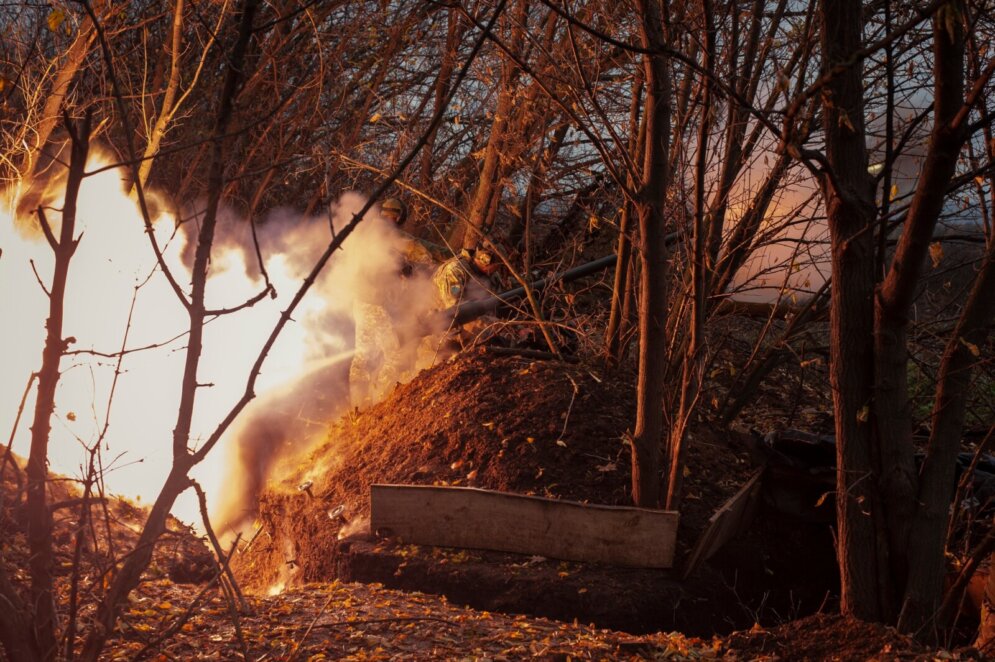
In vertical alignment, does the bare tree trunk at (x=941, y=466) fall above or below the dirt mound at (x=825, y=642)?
above

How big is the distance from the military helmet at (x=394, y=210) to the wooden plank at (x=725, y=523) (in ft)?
19.7

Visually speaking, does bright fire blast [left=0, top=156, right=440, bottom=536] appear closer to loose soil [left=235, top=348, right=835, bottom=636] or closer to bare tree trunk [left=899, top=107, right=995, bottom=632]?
loose soil [left=235, top=348, right=835, bottom=636]

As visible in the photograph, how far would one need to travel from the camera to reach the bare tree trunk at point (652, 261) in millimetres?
5586

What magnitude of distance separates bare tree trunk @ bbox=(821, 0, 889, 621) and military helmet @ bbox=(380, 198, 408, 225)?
7.40m

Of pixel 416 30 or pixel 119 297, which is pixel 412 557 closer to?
pixel 119 297

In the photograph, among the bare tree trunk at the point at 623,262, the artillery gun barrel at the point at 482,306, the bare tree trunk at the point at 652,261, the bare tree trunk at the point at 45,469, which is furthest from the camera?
the artillery gun barrel at the point at 482,306

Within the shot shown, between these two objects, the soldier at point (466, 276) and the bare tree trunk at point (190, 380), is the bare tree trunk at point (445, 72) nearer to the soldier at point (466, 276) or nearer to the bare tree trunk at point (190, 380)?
the soldier at point (466, 276)

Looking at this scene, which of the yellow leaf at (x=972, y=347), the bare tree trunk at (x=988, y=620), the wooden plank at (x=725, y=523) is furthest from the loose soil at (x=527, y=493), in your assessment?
the yellow leaf at (x=972, y=347)

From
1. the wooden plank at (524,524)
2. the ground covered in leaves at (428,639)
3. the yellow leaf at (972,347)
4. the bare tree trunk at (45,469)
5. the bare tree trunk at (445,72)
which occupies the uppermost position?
the bare tree trunk at (445,72)

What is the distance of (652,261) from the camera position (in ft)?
19.1

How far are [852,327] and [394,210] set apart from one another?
7.70 meters

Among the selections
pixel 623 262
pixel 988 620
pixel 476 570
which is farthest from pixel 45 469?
pixel 623 262

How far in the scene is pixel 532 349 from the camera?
9.15 m

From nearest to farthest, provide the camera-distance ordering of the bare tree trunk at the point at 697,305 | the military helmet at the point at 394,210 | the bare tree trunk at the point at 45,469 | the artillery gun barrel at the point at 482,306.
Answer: the bare tree trunk at the point at 45,469 < the bare tree trunk at the point at 697,305 < the artillery gun barrel at the point at 482,306 < the military helmet at the point at 394,210
